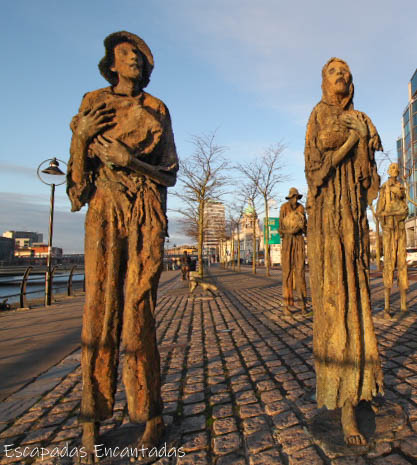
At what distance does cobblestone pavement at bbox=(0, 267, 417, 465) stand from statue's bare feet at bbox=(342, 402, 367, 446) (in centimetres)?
10

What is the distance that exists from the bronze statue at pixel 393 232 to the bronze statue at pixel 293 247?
63.5 inches

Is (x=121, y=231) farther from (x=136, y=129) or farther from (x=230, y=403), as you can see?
(x=230, y=403)

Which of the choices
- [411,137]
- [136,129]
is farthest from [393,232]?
[411,137]

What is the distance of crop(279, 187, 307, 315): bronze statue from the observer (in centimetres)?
700

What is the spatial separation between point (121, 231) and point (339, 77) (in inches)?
77.4

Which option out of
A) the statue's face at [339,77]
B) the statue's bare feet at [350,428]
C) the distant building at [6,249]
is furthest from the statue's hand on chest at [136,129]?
the distant building at [6,249]

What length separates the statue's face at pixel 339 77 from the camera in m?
2.33

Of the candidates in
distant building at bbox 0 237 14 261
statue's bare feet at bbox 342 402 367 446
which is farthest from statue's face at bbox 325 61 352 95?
distant building at bbox 0 237 14 261

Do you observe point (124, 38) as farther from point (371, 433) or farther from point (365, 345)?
point (371, 433)

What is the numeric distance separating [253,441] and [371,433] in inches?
31.9

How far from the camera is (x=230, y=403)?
108 inches

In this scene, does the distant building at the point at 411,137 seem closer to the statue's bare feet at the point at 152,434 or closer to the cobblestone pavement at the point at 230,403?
the cobblestone pavement at the point at 230,403

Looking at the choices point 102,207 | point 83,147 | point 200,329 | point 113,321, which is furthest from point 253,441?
point 200,329

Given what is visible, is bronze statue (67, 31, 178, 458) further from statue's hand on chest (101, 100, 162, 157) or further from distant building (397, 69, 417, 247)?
distant building (397, 69, 417, 247)
